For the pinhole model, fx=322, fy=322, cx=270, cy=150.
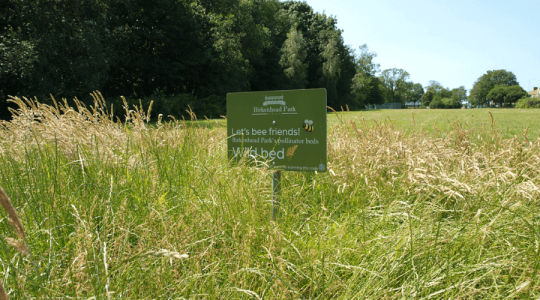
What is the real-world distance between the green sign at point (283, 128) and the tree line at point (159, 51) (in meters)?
7.93

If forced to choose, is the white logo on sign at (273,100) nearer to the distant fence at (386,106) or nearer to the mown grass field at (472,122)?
the mown grass field at (472,122)

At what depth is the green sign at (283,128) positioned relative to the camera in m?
2.63

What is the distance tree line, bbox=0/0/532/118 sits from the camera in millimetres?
16672

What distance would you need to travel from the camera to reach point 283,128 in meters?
2.75

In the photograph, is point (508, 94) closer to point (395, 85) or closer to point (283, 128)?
point (395, 85)

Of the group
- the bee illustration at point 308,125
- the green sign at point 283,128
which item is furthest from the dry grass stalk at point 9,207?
the bee illustration at point 308,125

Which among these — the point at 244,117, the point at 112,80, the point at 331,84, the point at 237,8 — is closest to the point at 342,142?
the point at 244,117

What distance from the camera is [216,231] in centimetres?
193

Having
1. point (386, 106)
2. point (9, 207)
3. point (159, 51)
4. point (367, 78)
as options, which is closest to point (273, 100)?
point (9, 207)

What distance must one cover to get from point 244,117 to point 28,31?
2051cm

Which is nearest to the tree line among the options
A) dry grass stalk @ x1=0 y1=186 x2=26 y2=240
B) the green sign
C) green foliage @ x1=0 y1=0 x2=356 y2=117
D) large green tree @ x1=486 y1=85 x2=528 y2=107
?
green foliage @ x1=0 y1=0 x2=356 y2=117

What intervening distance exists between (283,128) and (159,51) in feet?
93.1

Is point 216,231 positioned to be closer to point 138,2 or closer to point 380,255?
point 380,255

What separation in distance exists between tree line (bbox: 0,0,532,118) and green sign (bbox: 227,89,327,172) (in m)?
7.93
